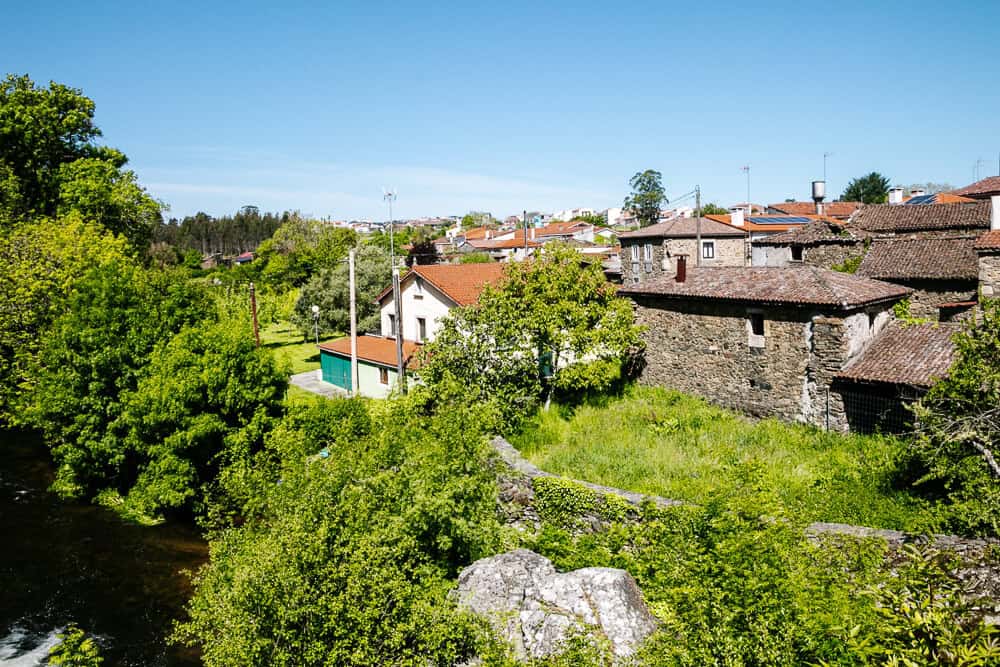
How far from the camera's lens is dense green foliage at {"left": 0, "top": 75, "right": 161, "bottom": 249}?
1268 inches

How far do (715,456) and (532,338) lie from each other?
688 cm

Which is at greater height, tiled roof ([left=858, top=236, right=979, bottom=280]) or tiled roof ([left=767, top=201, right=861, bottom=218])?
tiled roof ([left=767, top=201, right=861, bottom=218])

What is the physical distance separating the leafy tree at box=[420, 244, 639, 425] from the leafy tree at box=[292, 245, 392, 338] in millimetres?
21902

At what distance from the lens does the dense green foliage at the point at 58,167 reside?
106ft

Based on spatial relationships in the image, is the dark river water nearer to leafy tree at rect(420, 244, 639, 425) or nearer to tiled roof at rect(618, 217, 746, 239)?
leafy tree at rect(420, 244, 639, 425)

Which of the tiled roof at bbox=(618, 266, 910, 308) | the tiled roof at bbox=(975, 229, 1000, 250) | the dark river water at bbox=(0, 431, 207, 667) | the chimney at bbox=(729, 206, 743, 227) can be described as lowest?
the dark river water at bbox=(0, 431, 207, 667)

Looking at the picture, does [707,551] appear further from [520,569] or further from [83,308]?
[83,308]

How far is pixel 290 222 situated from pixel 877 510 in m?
82.3

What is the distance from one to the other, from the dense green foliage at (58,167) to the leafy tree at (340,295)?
10.9 m

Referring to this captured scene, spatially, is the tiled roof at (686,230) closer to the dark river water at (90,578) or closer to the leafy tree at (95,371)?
the leafy tree at (95,371)

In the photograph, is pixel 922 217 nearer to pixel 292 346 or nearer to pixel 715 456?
pixel 715 456

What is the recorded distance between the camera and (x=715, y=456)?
48.0 ft

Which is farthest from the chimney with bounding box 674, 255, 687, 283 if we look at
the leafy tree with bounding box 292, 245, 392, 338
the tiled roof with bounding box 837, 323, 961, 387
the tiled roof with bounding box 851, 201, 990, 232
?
the leafy tree with bounding box 292, 245, 392, 338

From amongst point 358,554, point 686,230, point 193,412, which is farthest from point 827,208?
point 358,554
